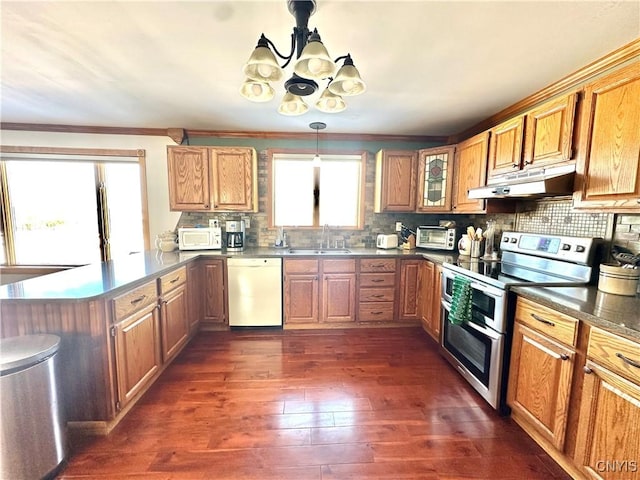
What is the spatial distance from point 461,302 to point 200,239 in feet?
9.17

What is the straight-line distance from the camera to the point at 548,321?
1454 millimetres

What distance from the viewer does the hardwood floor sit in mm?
1401

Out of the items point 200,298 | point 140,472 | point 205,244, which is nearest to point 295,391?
point 140,472

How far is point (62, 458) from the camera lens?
4.57ft

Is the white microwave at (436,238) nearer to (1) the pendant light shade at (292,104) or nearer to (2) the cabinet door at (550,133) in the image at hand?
(2) the cabinet door at (550,133)

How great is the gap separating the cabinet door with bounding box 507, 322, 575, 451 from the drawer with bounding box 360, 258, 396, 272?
1480 millimetres

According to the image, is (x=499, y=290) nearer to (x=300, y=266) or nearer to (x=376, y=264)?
(x=376, y=264)

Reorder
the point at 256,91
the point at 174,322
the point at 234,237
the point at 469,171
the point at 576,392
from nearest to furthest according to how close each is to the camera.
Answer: the point at 576,392, the point at 256,91, the point at 174,322, the point at 469,171, the point at 234,237

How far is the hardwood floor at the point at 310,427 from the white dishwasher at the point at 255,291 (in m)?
0.57

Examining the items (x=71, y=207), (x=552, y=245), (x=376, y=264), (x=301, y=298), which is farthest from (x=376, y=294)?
(x=71, y=207)

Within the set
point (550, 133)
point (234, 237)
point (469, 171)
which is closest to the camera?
point (550, 133)

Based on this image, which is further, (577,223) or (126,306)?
(577,223)

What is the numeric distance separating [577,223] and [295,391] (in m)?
2.46

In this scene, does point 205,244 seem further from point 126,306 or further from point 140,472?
point 140,472
